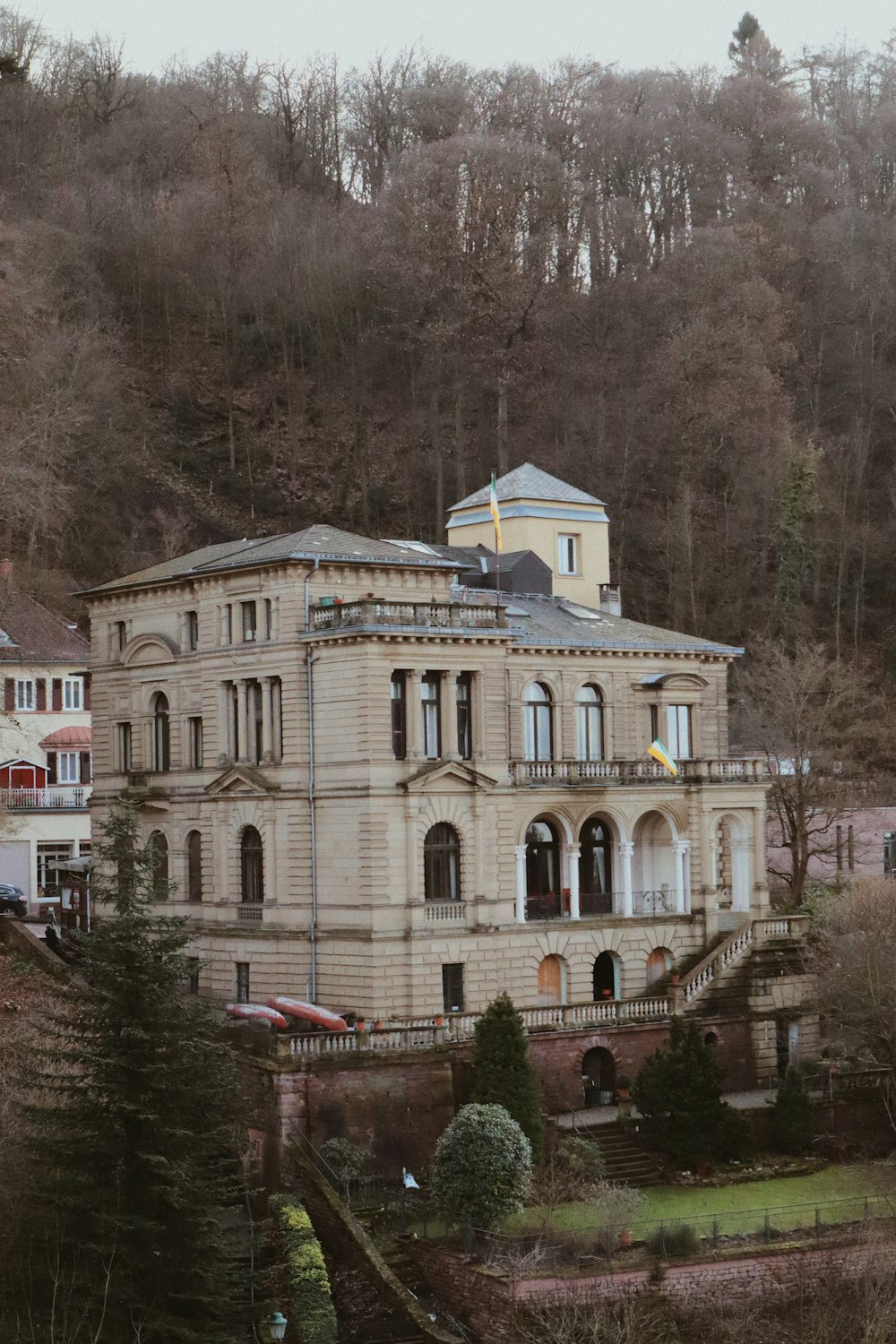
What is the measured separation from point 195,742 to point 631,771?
40.2ft

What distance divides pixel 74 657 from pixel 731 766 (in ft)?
90.7

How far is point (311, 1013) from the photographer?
49438 millimetres

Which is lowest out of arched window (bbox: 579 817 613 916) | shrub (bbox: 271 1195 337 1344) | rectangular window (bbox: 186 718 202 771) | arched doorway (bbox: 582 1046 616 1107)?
shrub (bbox: 271 1195 337 1344)

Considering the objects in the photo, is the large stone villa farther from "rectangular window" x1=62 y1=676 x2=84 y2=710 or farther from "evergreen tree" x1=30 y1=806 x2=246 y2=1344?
"rectangular window" x1=62 y1=676 x2=84 y2=710

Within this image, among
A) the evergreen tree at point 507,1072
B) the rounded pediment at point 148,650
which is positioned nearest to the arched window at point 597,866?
the evergreen tree at point 507,1072

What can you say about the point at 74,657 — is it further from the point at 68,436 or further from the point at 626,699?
the point at 626,699

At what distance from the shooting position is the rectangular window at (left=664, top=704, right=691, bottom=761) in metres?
61.1

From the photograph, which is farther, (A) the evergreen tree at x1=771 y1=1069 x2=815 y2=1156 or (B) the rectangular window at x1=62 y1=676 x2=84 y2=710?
(B) the rectangular window at x1=62 y1=676 x2=84 y2=710

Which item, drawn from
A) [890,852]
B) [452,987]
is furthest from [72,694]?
[890,852]

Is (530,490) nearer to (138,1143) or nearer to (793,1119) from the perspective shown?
(793,1119)

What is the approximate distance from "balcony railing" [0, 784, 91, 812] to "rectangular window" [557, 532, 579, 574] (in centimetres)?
1952

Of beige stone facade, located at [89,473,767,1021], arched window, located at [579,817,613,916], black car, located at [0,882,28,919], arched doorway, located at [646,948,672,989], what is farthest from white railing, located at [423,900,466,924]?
black car, located at [0,882,28,919]

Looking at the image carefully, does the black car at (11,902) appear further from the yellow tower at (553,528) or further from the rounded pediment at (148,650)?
the yellow tower at (553,528)

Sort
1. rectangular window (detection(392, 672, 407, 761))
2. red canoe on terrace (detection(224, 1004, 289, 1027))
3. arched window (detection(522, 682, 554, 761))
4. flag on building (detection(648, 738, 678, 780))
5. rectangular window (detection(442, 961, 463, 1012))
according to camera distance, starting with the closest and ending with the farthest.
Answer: red canoe on terrace (detection(224, 1004, 289, 1027))
rectangular window (detection(442, 961, 463, 1012))
rectangular window (detection(392, 672, 407, 761))
arched window (detection(522, 682, 554, 761))
flag on building (detection(648, 738, 678, 780))
